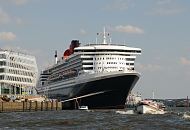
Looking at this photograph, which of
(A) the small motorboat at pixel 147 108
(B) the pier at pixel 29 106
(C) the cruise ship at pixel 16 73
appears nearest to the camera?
(A) the small motorboat at pixel 147 108

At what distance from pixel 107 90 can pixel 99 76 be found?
3.69 metres

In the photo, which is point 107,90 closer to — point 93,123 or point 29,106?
point 29,106

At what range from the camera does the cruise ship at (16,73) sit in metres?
150

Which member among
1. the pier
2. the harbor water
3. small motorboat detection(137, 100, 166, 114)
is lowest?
the harbor water

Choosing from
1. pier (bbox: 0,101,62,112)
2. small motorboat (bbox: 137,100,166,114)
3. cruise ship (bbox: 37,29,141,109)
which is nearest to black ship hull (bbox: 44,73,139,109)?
cruise ship (bbox: 37,29,141,109)

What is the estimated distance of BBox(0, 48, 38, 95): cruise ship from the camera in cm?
14950

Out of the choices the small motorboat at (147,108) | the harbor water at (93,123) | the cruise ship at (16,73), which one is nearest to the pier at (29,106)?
the small motorboat at (147,108)

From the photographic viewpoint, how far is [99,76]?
119812mm

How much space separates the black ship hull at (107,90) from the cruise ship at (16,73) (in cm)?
3258

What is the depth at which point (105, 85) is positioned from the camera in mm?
120062

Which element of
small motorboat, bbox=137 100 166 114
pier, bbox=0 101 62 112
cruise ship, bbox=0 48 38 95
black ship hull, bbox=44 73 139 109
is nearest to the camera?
small motorboat, bbox=137 100 166 114

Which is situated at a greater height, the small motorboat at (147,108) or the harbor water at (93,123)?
the small motorboat at (147,108)

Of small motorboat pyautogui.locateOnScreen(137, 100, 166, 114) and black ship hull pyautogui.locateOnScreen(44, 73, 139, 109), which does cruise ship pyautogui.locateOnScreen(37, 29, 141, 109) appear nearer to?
black ship hull pyautogui.locateOnScreen(44, 73, 139, 109)

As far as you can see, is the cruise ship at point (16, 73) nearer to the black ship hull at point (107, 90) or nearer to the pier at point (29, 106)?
the pier at point (29, 106)
